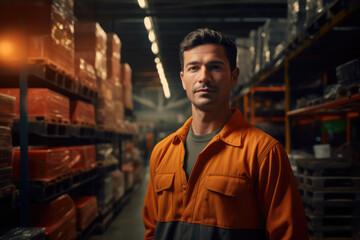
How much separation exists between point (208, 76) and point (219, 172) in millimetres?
657

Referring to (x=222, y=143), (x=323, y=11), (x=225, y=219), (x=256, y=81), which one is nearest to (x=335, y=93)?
(x=323, y=11)

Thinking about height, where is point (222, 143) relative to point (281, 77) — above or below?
below

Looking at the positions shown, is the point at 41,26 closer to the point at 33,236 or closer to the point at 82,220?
the point at 33,236

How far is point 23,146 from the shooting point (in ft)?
10.2

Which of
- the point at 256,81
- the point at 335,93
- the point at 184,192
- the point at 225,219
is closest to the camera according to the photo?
the point at 225,219

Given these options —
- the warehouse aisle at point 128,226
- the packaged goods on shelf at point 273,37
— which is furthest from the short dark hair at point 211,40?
the warehouse aisle at point 128,226

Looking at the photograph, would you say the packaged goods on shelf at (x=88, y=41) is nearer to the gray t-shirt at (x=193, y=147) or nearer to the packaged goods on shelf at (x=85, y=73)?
the packaged goods on shelf at (x=85, y=73)

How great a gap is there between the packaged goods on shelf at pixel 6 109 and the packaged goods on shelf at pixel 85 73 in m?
1.85

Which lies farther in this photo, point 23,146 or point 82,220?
point 82,220

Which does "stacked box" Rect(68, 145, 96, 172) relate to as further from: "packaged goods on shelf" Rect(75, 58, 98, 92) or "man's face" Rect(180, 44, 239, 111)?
"man's face" Rect(180, 44, 239, 111)

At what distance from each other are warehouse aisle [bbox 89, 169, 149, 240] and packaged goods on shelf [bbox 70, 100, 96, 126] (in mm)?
2199

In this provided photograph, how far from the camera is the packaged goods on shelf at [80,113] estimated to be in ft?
14.6

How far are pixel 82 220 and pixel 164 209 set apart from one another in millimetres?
3143

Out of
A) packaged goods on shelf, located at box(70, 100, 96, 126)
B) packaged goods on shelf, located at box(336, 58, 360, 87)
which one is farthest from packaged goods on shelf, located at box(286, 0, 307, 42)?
packaged goods on shelf, located at box(70, 100, 96, 126)
